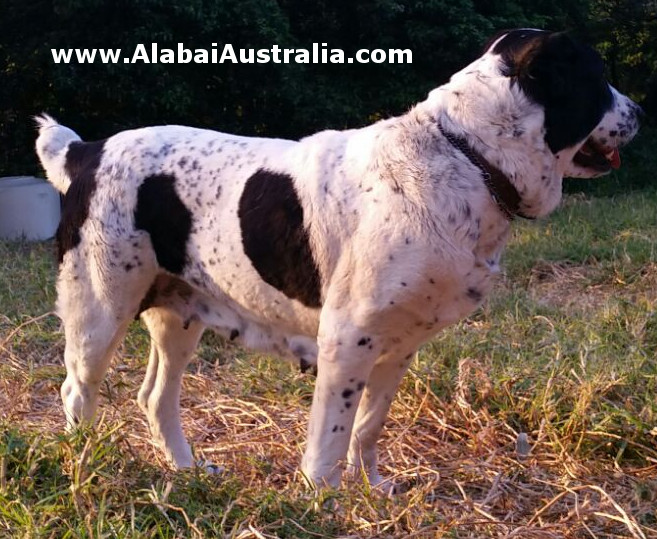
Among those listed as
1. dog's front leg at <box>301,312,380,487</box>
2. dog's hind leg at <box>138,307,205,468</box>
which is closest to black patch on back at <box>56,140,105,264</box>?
dog's hind leg at <box>138,307,205,468</box>

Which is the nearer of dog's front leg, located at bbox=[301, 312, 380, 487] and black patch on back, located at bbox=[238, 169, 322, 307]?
dog's front leg, located at bbox=[301, 312, 380, 487]

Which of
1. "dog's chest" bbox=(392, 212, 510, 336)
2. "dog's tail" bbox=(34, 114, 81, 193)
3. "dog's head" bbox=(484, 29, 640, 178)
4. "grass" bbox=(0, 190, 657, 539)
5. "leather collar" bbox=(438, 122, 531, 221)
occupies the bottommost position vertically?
"grass" bbox=(0, 190, 657, 539)

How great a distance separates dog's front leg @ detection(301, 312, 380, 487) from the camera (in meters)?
3.08

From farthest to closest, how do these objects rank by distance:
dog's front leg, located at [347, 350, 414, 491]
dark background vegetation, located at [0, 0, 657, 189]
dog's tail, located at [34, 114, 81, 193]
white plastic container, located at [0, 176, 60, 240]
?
1. dark background vegetation, located at [0, 0, 657, 189]
2. white plastic container, located at [0, 176, 60, 240]
3. dog's tail, located at [34, 114, 81, 193]
4. dog's front leg, located at [347, 350, 414, 491]

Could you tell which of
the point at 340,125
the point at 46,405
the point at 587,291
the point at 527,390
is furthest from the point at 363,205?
the point at 340,125

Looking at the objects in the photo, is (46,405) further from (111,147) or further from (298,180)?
(298,180)

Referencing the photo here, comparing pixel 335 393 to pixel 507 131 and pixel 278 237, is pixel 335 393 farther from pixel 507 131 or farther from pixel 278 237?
pixel 507 131

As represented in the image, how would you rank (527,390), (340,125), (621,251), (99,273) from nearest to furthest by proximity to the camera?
(99,273) → (527,390) → (621,251) → (340,125)

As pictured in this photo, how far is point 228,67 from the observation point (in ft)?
37.0

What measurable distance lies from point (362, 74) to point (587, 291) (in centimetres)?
627

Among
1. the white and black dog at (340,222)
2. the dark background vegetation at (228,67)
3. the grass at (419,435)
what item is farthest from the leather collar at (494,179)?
the dark background vegetation at (228,67)

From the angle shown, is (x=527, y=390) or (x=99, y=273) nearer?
(x=99, y=273)

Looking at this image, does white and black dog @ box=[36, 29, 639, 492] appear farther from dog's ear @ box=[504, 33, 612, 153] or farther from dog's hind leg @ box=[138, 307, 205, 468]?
dog's hind leg @ box=[138, 307, 205, 468]

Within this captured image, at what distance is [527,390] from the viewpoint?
166 inches
